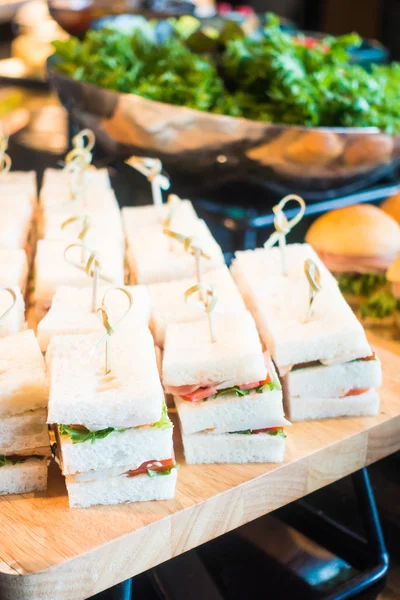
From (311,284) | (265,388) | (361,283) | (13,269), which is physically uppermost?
(311,284)

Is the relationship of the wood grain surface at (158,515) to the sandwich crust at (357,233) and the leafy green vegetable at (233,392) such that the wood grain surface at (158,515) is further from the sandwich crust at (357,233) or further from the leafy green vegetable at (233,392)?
the sandwich crust at (357,233)

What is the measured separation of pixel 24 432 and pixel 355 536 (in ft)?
2.81

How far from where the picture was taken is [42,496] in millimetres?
1377

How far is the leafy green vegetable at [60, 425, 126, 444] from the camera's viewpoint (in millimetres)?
1289

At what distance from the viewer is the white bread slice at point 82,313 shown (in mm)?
1591

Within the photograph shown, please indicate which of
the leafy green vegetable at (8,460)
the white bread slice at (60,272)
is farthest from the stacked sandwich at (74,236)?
the leafy green vegetable at (8,460)

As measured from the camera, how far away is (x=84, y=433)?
130cm

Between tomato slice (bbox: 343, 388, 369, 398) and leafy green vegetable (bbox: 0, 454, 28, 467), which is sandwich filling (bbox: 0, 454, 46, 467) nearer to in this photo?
leafy green vegetable (bbox: 0, 454, 28, 467)

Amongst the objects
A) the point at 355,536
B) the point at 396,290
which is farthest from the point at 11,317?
the point at 396,290

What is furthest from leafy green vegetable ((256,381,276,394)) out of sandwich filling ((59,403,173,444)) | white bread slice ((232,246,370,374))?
sandwich filling ((59,403,173,444))

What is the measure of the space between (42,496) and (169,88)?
6.16 feet

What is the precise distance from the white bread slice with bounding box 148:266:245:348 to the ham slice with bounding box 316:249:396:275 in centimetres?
57

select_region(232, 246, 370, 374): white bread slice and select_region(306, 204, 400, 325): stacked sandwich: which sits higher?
select_region(232, 246, 370, 374): white bread slice

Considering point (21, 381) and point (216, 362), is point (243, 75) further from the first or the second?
point (21, 381)
